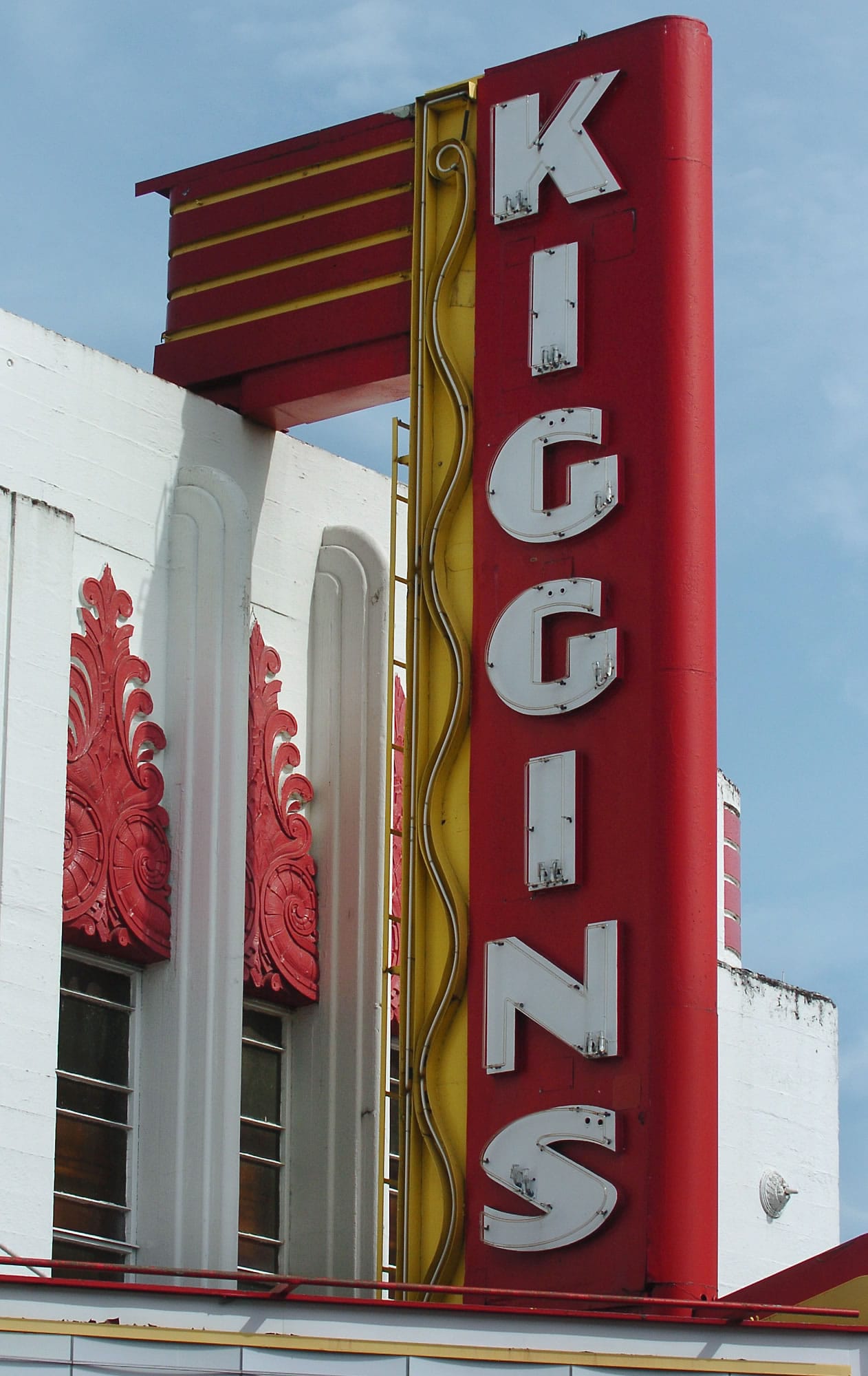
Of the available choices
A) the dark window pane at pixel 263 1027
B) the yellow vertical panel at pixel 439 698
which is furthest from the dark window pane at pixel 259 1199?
the yellow vertical panel at pixel 439 698

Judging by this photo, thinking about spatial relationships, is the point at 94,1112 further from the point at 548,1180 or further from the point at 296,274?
the point at 296,274

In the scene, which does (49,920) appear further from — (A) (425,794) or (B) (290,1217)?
(B) (290,1217)

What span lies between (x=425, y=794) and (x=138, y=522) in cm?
316

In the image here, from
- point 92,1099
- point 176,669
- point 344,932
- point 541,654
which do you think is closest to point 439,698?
point 541,654

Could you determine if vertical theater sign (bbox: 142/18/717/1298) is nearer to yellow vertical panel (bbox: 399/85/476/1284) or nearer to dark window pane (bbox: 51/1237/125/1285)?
yellow vertical panel (bbox: 399/85/476/1284)

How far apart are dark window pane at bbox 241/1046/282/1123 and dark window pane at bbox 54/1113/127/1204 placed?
1.44 metres

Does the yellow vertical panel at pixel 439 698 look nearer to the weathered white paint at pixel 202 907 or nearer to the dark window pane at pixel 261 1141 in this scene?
the weathered white paint at pixel 202 907

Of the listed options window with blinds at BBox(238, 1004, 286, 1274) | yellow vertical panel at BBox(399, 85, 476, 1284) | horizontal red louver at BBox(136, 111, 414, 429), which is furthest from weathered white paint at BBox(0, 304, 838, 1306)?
yellow vertical panel at BBox(399, 85, 476, 1284)

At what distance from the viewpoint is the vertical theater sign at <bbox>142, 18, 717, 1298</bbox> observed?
17969 millimetres

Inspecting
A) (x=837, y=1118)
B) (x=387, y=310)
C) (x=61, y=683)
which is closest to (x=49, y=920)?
(x=61, y=683)

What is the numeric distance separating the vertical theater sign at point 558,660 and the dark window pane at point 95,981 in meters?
2.33

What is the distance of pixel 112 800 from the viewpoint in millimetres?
20141

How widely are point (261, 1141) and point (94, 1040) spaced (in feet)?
6.15

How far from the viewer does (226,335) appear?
2236 cm
